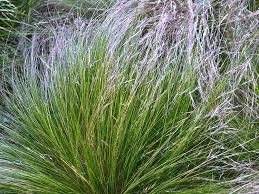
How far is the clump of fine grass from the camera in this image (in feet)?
4.48

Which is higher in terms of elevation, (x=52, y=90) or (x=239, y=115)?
(x=52, y=90)

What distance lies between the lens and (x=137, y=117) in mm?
1389

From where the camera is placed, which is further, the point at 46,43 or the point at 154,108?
the point at 46,43

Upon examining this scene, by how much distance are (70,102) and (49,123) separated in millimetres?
97

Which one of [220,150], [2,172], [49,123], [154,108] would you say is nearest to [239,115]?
[220,150]

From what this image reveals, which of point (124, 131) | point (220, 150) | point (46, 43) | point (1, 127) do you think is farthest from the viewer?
point (46, 43)

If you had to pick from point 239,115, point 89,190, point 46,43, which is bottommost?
point 89,190

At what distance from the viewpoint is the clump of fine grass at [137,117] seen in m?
1.37

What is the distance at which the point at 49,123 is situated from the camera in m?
1.45

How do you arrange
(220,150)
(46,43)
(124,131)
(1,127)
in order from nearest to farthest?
(124,131), (220,150), (1,127), (46,43)

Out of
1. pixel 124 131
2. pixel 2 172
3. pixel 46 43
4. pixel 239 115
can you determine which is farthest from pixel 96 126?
pixel 46 43

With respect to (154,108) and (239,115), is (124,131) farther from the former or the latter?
(239,115)

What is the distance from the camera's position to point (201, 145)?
1443mm

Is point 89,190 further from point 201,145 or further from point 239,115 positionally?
point 239,115
